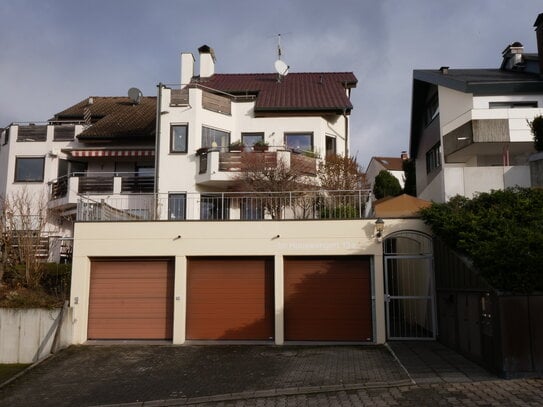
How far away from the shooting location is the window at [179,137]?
23250 mm

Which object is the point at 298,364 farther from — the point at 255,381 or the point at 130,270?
the point at 130,270

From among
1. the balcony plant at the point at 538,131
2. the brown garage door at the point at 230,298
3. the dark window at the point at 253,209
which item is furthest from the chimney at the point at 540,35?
the brown garage door at the point at 230,298

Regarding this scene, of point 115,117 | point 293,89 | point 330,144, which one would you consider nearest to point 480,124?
point 330,144

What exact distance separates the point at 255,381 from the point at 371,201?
826cm

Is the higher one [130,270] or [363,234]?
[363,234]

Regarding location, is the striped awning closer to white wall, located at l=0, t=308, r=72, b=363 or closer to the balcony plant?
white wall, located at l=0, t=308, r=72, b=363

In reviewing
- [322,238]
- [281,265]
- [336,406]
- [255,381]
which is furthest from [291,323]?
[336,406]

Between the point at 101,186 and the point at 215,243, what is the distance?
433 inches

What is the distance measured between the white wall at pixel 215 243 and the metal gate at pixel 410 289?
570 mm

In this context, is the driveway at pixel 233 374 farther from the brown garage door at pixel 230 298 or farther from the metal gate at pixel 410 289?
the metal gate at pixel 410 289

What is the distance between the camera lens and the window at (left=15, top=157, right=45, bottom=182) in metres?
26.6

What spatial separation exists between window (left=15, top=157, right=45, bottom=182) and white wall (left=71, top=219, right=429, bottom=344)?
12478 millimetres

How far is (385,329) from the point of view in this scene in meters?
14.9

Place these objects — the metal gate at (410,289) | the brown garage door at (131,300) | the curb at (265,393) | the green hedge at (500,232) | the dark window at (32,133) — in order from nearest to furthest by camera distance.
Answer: the curb at (265,393) → the green hedge at (500,232) → the metal gate at (410,289) → the brown garage door at (131,300) → the dark window at (32,133)
